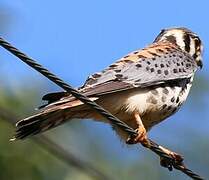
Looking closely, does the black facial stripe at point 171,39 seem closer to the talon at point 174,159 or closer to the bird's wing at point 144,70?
the bird's wing at point 144,70

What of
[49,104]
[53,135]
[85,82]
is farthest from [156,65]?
[53,135]

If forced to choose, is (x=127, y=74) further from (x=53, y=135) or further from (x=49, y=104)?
(x=53, y=135)

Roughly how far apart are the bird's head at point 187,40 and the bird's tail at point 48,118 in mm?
1644

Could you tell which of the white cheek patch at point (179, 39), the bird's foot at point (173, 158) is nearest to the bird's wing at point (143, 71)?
the white cheek patch at point (179, 39)

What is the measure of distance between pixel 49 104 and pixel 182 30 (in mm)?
2270

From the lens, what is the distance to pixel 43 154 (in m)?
15.3

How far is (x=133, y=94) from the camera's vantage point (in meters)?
7.94

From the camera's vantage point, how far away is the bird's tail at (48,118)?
A: 7.30m

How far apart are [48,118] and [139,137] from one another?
711 mm

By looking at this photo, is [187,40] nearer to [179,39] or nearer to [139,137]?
[179,39]

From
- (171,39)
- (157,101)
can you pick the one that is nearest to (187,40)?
(171,39)

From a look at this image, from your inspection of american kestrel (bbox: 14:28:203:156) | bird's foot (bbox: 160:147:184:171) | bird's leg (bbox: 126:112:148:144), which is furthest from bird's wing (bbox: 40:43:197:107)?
bird's foot (bbox: 160:147:184:171)

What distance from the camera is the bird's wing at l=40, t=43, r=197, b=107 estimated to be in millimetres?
7730

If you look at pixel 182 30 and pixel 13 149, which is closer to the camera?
pixel 182 30
